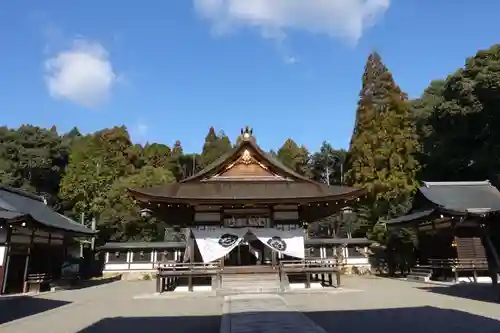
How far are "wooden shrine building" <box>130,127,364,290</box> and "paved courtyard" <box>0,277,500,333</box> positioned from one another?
13.0 feet

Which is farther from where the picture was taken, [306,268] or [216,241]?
[216,241]

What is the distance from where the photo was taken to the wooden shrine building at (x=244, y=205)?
17.2 m

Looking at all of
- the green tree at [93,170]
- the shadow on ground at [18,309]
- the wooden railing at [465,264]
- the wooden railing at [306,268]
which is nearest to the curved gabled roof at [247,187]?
the wooden railing at [306,268]

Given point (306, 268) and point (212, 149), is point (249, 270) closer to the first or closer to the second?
point (306, 268)

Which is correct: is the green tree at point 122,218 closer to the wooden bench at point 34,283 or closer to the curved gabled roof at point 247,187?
the wooden bench at point 34,283

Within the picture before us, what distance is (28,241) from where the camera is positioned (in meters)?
19.4

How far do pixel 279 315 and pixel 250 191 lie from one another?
968cm

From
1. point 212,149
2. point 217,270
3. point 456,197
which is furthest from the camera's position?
point 212,149

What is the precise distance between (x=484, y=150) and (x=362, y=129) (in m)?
14.2

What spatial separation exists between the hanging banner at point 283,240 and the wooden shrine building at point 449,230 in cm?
587

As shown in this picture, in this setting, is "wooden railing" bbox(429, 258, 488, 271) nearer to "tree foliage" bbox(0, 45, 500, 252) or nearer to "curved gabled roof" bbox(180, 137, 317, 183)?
"tree foliage" bbox(0, 45, 500, 252)

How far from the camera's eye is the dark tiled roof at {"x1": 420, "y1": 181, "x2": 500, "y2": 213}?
17297 mm

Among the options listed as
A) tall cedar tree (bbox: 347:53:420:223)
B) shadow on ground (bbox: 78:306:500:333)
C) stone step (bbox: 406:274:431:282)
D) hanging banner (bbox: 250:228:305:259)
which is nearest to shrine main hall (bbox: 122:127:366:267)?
hanging banner (bbox: 250:228:305:259)

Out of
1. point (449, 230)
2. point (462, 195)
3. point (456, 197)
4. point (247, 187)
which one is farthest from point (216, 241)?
point (462, 195)
